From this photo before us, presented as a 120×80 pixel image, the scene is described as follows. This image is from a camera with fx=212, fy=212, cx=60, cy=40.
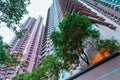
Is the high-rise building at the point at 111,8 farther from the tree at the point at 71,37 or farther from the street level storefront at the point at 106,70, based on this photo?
the street level storefront at the point at 106,70

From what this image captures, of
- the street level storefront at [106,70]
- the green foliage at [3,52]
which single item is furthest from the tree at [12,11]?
the street level storefront at [106,70]

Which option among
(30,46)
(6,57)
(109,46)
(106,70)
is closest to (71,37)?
(109,46)

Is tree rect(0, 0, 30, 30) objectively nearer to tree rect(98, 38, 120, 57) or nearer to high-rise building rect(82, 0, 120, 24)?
tree rect(98, 38, 120, 57)

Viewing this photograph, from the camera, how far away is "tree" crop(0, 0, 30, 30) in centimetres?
760

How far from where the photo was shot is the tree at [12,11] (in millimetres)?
7598

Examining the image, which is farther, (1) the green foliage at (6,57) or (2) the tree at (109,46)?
(2) the tree at (109,46)

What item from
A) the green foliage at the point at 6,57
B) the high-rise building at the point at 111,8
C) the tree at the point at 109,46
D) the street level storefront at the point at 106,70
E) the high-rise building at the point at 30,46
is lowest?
the high-rise building at the point at 30,46

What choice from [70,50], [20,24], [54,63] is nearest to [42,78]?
[54,63]

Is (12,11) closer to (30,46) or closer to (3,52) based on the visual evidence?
(3,52)

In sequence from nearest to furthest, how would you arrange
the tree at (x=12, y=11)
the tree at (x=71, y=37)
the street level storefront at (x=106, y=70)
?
the street level storefront at (x=106, y=70) → the tree at (x=12, y=11) → the tree at (x=71, y=37)

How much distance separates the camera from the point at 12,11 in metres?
7.80

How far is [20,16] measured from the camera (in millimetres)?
8078

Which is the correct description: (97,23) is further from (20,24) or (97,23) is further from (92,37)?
(20,24)

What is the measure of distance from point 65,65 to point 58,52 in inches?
57.9
